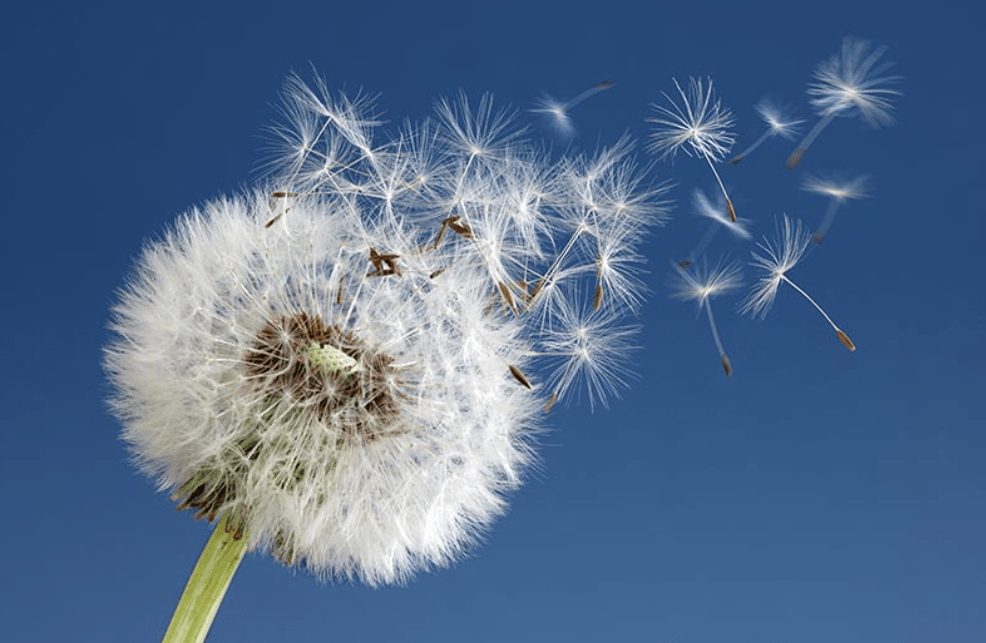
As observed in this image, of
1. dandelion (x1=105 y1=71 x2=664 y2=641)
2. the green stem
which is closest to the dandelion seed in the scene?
dandelion (x1=105 y1=71 x2=664 y2=641)

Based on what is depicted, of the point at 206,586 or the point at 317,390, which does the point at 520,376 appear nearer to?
the point at 317,390

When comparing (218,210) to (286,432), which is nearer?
(286,432)

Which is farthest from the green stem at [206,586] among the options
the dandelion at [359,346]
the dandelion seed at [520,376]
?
the dandelion seed at [520,376]

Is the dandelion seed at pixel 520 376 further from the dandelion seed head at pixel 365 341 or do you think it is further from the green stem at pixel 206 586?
the green stem at pixel 206 586

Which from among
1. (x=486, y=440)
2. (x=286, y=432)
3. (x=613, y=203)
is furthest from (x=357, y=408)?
(x=613, y=203)

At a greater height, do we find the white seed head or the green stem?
the white seed head

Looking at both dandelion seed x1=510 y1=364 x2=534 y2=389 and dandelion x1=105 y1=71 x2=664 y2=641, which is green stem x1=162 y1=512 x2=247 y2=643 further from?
dandelion seed x1=510 y1=364 x2=534 y2=389

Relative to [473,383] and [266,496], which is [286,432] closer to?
[266,496]
